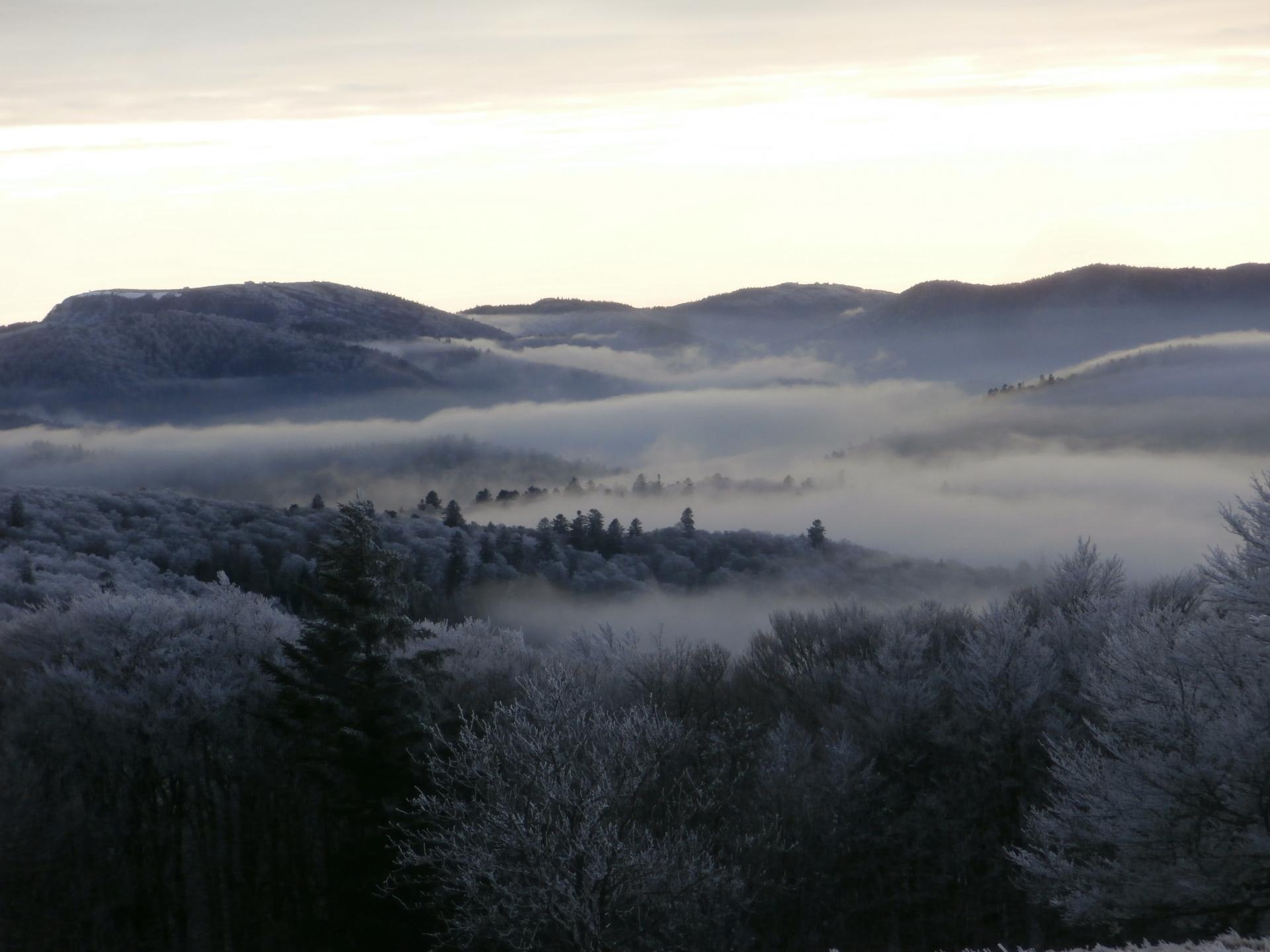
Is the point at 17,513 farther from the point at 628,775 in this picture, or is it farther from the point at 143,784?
the point at 628,775

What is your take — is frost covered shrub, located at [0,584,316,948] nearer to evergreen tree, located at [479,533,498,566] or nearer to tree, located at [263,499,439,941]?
tree, located at [263,499,439,941]

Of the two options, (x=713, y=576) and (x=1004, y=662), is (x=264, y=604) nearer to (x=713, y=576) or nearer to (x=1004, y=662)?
(x=1004, y=662)

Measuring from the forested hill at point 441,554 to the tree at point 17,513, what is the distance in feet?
0.52

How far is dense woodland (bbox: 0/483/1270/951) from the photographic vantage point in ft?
76.3

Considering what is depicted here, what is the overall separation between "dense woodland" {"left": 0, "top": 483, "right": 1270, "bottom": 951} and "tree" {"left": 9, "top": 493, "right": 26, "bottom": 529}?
72.5 meters

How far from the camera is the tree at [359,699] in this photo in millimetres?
32281

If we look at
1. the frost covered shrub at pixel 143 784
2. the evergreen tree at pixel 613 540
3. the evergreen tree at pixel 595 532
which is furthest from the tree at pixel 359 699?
the evergreen tree at pixel 595 532

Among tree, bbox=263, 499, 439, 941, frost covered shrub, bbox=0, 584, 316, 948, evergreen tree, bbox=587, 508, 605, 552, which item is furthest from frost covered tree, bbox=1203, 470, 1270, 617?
evergreen tree, bbox=587, 508, 605, 552

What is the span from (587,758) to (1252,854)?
11.6 m

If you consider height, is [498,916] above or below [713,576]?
above

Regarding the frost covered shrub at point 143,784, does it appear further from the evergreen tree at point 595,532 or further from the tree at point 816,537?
the tree at point 816,537

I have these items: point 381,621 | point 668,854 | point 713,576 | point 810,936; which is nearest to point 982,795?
point 810,936

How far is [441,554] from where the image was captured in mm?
128375

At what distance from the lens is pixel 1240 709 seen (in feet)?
72.0
